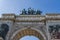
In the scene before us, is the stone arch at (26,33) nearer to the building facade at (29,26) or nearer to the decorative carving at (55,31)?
the building facade at (29,26)

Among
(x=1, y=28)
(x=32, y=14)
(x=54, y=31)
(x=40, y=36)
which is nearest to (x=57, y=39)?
(x=54, y=31)

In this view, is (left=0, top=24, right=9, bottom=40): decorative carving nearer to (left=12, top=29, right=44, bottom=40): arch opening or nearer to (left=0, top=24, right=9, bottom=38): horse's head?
(left=0, top=24, right=9, bottom=38): horse's head

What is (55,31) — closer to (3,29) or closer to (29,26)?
(29,26)

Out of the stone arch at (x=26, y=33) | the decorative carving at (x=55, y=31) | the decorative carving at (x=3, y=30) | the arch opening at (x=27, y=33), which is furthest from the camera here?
the arch opening at (x=27, y=33)

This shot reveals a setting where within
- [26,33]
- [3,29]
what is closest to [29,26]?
[26,33]

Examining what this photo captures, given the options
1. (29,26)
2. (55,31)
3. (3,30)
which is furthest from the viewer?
(29,26)

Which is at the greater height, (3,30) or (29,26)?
(29,26)

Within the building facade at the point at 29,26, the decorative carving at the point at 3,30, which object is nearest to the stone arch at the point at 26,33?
the building facade at the point at 29,26

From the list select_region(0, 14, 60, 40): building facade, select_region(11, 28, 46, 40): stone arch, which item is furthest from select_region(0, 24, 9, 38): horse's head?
select_region(11, 28, 46, 40): stone arch

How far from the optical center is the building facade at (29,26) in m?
17.4

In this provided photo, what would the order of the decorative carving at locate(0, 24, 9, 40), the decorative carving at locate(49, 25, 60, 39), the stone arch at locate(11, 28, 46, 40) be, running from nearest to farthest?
the decorative carving at locate(49, 25, 60, 39) < the decorative carving at locate(0, 24, 9, 40) < the stone arch at locate(11, 28, 46, 40)

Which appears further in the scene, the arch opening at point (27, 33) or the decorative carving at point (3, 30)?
the arch opening at point (27, 33)

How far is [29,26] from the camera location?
18203 mm

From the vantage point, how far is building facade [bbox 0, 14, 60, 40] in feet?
57.1
